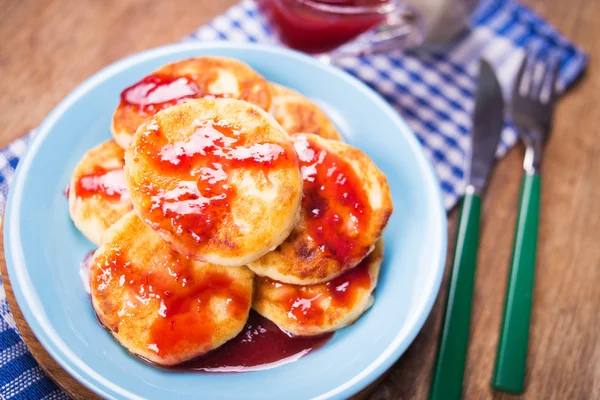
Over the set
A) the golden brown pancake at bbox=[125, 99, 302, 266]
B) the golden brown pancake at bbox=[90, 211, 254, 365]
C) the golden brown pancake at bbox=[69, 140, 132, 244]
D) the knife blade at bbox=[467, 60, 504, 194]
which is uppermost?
the golden brown pancake at bbox=[125, 99, 302, 266]

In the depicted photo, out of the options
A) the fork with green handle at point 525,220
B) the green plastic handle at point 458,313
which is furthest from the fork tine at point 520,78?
the green plastic handle at point 458,313

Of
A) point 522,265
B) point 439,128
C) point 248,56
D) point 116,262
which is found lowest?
point 522,265

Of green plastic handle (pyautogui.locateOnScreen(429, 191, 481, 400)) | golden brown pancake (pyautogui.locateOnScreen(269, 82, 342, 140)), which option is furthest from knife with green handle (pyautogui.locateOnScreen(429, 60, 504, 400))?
golden brown pancake (pyautogui.locateOnScreen(269, 82, 342, 140))

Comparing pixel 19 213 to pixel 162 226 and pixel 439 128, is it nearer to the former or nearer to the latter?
pixel 162 226

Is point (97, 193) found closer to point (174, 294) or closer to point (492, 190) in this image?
point (174, 294)

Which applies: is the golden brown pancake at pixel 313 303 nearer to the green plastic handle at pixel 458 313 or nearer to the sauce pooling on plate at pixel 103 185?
the green plastic handle at pixel 458 313

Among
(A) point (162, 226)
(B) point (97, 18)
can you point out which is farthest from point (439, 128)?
(B) point (97, 18)

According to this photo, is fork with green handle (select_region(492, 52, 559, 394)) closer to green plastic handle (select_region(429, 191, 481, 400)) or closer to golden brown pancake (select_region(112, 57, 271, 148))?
green plastic handle (select_region(429, 191, 481, 400))
